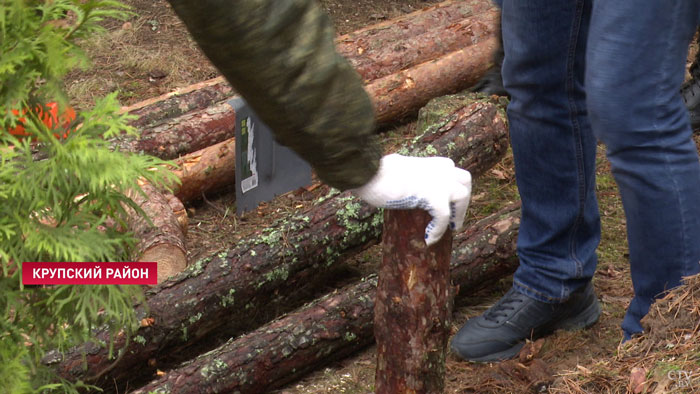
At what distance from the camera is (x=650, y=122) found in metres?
2.49

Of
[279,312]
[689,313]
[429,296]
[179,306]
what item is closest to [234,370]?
[179,306]

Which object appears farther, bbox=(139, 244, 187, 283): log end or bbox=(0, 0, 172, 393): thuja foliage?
bbox=(139, 244, 187, 283): log end

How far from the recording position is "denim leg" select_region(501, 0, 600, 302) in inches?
A: 113

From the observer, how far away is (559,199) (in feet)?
10.2

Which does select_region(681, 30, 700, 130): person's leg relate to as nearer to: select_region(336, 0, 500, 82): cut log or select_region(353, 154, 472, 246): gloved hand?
select_region(336, 0, 500, 82): cut log

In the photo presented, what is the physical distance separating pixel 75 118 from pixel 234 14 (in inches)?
18.0

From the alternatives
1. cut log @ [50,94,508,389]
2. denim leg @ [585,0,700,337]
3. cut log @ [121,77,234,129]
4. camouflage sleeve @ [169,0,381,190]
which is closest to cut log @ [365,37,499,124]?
cut log @ [121,77,234,129]

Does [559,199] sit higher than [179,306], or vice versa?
[559,199]

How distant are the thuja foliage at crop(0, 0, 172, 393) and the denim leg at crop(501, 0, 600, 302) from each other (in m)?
1.52

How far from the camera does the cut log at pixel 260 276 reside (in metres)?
3.15

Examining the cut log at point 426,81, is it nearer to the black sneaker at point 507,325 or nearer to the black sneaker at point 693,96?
the black sneaker at point 693,96

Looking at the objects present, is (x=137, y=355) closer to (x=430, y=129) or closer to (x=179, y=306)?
(x=179, y=306)

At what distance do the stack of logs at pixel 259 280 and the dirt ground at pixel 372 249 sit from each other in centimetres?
15

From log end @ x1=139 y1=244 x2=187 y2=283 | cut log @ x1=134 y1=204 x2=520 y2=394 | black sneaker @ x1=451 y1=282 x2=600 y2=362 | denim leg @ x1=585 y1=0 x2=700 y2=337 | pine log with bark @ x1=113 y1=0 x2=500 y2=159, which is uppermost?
denim leg @ x1=585 y1=0 x2=700 y2=337
